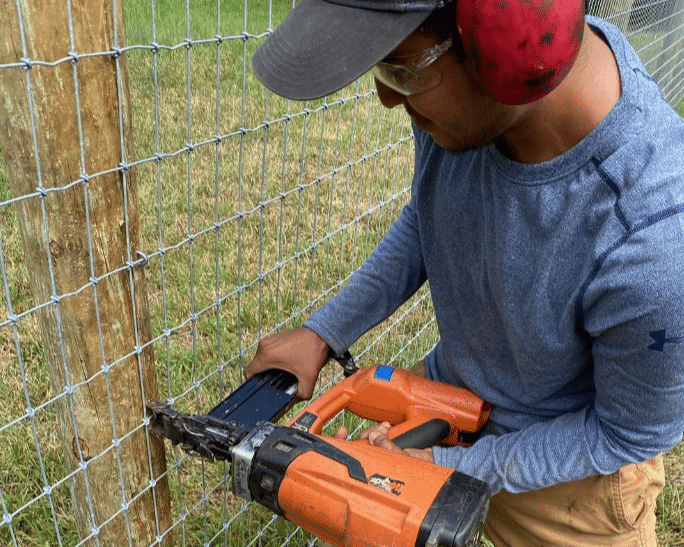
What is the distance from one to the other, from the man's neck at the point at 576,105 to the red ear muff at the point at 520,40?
164 millimetres

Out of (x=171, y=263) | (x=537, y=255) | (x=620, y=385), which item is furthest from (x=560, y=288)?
(x=171, y=263)

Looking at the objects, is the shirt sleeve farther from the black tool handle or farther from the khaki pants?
the khaki pants

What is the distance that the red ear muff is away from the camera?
0.95m

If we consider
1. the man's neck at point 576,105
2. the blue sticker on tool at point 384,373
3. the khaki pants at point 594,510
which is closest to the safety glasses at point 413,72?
the man's neck at point 576,105

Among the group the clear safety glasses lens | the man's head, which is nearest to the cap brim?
the man's head

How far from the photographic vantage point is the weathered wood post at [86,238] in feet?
3.55

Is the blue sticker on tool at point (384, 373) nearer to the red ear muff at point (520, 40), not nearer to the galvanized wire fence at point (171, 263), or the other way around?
the galvanized wire fence at point (171, 263)

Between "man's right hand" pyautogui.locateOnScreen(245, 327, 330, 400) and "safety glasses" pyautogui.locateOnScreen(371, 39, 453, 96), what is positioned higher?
"safety glasses" pyautogui.locateOnScreen(371, 39, 453, 96)

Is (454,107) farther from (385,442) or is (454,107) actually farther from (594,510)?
(594,510)

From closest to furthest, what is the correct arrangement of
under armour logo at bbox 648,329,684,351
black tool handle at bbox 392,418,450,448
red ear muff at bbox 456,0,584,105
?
red ear muff at bbox 456,0,584,105 → under armour logo at bbox 648,329,684,351 → black tool handle at bbox 392,418,450,448

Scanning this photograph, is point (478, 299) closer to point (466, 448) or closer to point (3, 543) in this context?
point (466, 448)

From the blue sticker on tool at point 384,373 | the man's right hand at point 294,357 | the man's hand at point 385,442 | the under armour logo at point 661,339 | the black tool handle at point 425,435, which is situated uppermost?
the under armour logo at point 661,339

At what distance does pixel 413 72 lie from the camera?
1074mm

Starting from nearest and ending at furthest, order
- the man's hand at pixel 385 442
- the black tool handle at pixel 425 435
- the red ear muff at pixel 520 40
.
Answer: the red ear muff at pixel 520 40 < the man's hand at pixel 385 442 < the black tool handle at pixel 425 435
